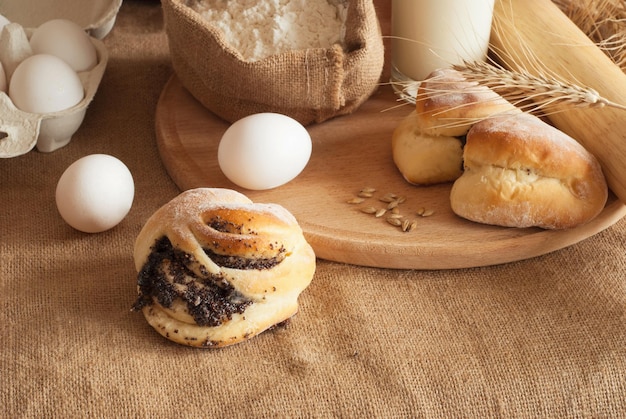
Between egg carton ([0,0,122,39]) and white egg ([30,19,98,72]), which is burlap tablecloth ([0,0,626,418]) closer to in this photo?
white egg ([30,19,98,72])

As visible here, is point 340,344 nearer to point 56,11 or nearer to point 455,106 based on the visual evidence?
point 455,106

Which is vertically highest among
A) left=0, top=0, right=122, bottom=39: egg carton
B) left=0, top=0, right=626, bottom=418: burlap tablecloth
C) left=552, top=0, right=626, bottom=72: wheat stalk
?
left=552, top=0, right=626, bottom=72: wheat stalk

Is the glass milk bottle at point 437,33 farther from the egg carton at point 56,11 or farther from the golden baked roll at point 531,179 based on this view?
the egg carton at point 56,11

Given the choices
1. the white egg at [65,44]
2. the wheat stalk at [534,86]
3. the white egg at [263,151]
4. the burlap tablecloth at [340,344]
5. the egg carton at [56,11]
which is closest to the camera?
the burlap tablecloth at [340,344]

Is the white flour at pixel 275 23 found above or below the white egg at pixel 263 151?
above

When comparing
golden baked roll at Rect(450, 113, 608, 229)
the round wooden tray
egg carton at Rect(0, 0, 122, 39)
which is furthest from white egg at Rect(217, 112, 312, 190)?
egg carton at Rect(0, 0, 122, 39)

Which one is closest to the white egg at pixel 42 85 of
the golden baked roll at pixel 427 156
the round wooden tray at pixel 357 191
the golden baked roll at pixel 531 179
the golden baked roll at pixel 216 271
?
the round wooden tray at pixel 357 191

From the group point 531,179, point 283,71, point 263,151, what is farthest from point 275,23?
point 531,179
